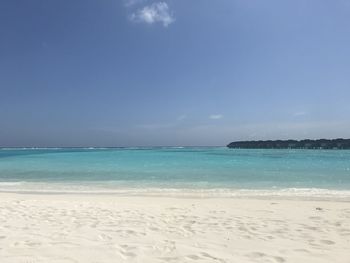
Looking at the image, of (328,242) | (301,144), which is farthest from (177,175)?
(301,144)

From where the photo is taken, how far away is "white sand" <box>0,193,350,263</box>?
485 cm

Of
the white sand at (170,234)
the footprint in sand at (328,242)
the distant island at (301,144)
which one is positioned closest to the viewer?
the white sand at (170,234)

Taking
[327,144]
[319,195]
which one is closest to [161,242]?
[319,195]

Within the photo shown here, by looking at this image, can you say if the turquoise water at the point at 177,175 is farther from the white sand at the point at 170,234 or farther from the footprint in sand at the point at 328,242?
the footprint in sand at the point at 328,242

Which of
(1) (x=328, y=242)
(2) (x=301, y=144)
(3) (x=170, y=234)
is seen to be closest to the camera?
(1) (x=328, y=242)

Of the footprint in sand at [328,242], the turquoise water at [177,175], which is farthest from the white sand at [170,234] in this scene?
the turquoise water at [177,175]

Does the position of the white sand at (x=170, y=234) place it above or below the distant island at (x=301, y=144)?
below

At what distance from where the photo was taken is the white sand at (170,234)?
15.9 ft

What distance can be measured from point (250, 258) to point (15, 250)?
3.28 m

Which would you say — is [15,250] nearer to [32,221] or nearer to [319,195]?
[32,221]

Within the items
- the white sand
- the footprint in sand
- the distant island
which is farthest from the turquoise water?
the distant island

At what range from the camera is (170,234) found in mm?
6051

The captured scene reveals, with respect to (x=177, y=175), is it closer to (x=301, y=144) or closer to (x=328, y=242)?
(x=328, y=242)

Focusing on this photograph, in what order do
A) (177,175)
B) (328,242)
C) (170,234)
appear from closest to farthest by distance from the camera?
(328,242)
(170,234)
(177,175)
